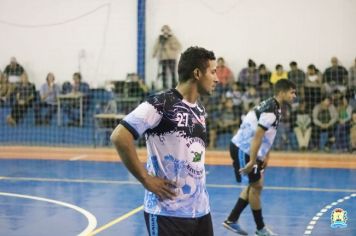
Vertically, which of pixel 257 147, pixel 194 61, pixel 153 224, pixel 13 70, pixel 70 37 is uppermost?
pixel 70 37

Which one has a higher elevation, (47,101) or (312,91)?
(312,91)

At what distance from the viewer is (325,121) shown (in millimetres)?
16094

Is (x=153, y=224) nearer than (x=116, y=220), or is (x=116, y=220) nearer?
(x=153, y=224)

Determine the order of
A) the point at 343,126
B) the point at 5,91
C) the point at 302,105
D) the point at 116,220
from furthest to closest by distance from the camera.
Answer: the point at 5,91 < the point at 302,105 < the point at 343,126 < the point at 116,220

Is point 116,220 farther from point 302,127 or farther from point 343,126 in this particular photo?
point 343,126

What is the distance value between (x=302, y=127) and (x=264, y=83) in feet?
5.93

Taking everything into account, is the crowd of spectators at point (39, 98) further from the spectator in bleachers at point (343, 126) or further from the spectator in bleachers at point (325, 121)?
the spectator in bleachers at point (343, 126)

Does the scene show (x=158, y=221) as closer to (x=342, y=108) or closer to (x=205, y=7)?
(x=342, y=108)

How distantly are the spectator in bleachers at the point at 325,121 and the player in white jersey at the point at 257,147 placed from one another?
8.35 metres

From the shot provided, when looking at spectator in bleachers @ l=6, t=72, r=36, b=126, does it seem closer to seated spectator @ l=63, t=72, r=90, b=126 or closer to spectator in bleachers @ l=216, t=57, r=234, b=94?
seated spectator @ l=63, t=72, r=90, b=126

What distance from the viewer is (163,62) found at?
18.8 m

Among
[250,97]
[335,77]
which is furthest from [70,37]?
[335,77]

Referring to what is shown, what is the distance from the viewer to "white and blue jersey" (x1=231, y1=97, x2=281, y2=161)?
7336 mm

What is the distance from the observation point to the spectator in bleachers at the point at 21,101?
60.5 ft
